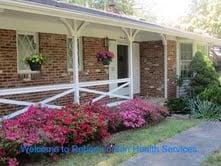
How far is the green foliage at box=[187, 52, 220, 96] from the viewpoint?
1561 centimetres

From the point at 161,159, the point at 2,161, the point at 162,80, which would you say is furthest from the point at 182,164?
the point at 162,80

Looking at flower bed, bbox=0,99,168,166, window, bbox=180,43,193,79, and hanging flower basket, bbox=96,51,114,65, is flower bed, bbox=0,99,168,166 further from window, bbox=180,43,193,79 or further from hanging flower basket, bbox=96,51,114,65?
window, bbox=180,43,193,79

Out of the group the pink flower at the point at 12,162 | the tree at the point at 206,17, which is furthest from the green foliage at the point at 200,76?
the tree at the point at 206,17

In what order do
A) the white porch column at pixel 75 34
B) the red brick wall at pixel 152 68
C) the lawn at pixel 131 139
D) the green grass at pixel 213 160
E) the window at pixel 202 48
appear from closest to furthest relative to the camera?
the green grass at pixel 213 160 → the lawn at pixel 131 139 → the white porch column at pixel 75 34 → the red brick wall at pixel 152 68 → the window at pixel 202 48

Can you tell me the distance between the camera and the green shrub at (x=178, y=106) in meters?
14.3

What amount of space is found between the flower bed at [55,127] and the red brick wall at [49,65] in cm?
239

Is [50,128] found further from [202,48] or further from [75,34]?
[202,48]

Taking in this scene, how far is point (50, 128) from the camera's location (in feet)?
25.1

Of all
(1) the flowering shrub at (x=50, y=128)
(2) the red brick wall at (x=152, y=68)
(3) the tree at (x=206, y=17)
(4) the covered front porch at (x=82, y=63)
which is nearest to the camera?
(1) the flowering shrub at (x=50, y=128)

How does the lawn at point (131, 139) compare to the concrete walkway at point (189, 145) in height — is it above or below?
above

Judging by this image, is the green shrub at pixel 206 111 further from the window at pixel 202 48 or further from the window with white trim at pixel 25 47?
the window at pixel 202 48

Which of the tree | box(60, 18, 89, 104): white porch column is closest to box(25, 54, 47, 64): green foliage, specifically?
box(60, 18, 89, 104): white porch column

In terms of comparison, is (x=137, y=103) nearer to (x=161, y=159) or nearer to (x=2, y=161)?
(x=161, y=159)

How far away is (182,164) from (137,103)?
14.4ft
